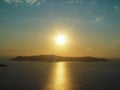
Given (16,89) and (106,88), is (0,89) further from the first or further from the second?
(106,88)

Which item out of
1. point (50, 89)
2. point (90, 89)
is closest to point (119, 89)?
point (90, 89)

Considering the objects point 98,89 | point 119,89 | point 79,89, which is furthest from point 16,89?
point 119,89

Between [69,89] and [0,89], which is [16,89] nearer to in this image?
[0,89]

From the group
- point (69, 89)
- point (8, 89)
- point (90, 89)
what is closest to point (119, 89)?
point (90, 89)

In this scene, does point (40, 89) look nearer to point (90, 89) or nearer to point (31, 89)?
point (31, 89)

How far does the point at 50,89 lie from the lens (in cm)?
7256

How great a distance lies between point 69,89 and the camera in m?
72.3

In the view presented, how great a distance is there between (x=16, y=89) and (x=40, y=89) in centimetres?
713

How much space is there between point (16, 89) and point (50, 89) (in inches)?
404

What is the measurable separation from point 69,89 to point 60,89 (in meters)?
2.76

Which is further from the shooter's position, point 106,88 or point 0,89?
point 106,88

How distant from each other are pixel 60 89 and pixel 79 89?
230 inches

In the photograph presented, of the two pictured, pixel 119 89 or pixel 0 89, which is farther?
pixel 119 89

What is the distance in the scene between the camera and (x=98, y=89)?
232 feet
